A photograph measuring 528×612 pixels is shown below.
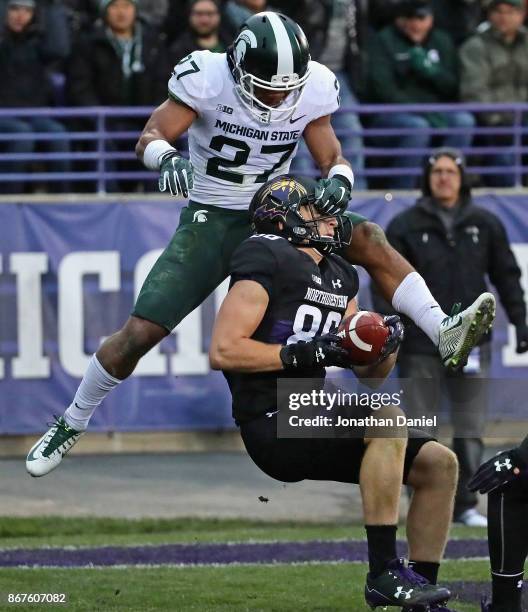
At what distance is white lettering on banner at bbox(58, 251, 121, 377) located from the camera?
12.2 m

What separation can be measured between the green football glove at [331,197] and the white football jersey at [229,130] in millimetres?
597

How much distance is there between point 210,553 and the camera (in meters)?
9.35

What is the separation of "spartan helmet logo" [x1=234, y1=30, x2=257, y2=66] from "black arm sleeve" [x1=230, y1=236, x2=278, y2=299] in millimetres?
1052

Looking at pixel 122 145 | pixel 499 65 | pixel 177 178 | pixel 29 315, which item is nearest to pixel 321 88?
pixel 177 178

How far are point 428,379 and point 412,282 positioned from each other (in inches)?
103

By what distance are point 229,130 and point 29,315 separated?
198 inches

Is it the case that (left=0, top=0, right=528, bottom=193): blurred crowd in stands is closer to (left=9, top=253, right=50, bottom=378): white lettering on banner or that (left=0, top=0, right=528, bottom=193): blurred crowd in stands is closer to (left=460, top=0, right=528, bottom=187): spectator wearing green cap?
(left=460, top=0, right=528, bottom=187): spectator wearing green cap

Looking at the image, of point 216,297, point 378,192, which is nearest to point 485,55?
point 378,192

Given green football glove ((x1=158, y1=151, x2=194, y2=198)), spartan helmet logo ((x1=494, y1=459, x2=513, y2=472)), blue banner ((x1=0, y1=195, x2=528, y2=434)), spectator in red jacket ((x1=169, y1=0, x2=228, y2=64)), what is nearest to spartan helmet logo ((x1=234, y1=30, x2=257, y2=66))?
green football glove ((x1=158, y1=151, x2=194, y2=198))

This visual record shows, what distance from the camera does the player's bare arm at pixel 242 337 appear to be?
6434 mm

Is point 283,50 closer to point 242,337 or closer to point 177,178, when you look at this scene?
point 177,178

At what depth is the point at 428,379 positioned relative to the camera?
A: 10.1 meters

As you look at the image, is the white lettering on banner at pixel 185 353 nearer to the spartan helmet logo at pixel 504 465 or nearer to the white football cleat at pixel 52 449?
the white football cleat at pixel 52 449

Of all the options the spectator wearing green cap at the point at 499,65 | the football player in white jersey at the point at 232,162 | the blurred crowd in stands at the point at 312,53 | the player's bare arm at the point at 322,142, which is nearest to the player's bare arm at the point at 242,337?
the football player in white jersey at the point at 232,162
